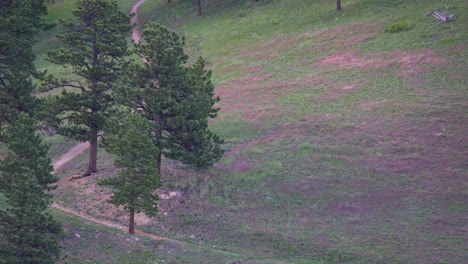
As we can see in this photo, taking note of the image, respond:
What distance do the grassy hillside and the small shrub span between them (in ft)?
1.19

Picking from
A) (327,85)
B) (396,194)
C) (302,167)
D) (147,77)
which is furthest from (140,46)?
(327,85)

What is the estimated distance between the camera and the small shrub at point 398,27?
171ft

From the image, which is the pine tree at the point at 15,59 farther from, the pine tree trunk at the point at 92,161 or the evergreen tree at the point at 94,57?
the pine tree trunk at the point at 92,161

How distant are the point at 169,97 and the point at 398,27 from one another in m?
29.1

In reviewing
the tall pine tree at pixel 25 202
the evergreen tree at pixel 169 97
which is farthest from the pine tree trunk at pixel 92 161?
the tall pine tree at pixel 25 202

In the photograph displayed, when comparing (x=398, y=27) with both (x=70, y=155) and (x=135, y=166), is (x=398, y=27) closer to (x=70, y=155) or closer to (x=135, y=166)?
(x=70, y=155)

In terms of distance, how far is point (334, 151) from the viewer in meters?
35.3

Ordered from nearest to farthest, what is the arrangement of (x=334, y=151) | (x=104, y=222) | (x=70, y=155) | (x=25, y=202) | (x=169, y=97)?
(x=25, y=202)
(x=104, y=222)
(x=169, y=97)
(x=334, y=151)
(x=70, y=155)

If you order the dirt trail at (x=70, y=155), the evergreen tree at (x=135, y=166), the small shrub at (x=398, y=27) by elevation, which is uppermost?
the small shrub at (x=398, y=27)

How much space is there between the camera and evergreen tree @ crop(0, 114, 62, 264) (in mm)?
20562

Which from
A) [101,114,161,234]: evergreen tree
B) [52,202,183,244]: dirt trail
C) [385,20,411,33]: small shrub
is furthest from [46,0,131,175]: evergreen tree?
[385,20,411,33]: small shrub

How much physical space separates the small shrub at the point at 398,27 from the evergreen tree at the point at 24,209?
38.4 metres

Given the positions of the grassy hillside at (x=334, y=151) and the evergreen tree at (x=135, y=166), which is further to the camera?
the grassy hillside at (x=334, y=151)

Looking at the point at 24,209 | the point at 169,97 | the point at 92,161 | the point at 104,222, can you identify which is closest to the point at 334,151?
the point at 169,97
